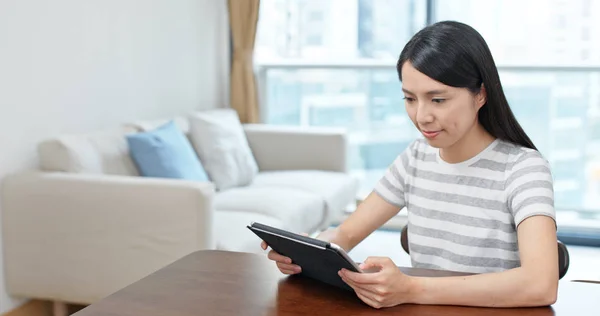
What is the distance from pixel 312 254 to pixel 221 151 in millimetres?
2756

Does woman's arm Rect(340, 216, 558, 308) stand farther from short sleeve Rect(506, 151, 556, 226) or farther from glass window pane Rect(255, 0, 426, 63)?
glass window pane Rect(255, 0, 426, 63)

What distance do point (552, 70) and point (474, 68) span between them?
3.53m

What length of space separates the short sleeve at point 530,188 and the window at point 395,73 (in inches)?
136

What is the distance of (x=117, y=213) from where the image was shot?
304cm

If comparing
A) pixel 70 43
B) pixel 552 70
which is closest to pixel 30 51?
pixel 70 43

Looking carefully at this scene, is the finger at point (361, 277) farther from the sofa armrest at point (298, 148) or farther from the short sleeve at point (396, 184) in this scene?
the sofa armrest at point (298, 148)

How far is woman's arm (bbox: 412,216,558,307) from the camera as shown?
1.41m

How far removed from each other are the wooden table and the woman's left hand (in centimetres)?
2

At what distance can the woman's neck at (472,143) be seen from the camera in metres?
1.72

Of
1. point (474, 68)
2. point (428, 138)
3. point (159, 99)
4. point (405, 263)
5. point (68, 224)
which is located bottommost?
point (405, 263)

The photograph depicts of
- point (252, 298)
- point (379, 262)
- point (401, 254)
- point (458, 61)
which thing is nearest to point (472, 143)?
point (458, 61)

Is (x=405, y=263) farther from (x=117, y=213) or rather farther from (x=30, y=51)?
(x=30, y=51)

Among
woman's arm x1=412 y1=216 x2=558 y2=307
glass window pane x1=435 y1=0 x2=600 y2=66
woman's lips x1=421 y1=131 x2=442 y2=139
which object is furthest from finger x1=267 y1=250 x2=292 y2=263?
glass window pane x1=435 y1=0 x2=600 y2=66

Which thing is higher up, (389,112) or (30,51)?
(30,51)
